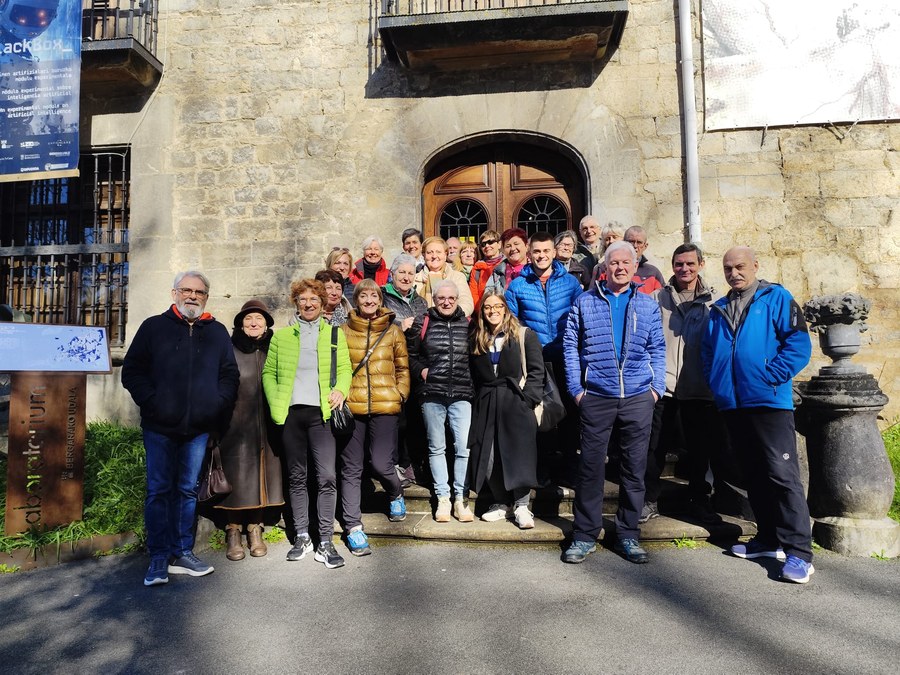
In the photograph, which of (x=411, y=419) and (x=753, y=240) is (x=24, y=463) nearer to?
(x=411, y=419)

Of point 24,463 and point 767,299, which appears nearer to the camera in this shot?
point 767,299

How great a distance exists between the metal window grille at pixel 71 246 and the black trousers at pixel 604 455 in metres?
6.30

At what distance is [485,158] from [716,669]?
633 cm

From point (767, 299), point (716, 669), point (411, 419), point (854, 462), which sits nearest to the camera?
point (716, 669)

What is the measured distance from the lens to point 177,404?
3641 mm

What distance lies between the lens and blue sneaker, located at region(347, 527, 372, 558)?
3.95 meters

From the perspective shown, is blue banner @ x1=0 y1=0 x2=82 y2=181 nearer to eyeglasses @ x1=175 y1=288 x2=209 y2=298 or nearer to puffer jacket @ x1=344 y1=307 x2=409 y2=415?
eyeglasses @ x1=175 y1=288 x2=209 y2=298

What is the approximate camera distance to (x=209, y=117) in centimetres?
756

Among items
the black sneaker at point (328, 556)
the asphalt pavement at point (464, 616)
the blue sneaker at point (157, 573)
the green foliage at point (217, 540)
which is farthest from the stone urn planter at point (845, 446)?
the blue sneaker at point (157, 573)

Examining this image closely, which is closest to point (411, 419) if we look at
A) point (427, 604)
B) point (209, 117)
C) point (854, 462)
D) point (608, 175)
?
point (427, 604)

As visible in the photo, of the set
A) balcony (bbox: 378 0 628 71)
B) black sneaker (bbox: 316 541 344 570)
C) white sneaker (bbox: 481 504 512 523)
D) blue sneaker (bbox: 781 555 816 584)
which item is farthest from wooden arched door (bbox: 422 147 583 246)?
blue sneaker (bbox: 781 555 816 584)

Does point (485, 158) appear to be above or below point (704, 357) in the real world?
above

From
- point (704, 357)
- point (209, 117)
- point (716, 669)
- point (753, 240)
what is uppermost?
point (209, 117)

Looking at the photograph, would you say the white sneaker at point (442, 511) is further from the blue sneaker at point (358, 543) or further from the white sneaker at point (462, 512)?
the blue sneaker at point (358, 543)
